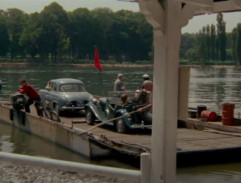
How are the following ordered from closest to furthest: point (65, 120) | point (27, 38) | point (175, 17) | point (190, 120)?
point (175, 17) → point (190, 120) → point (65, 120) → point (27, 38)

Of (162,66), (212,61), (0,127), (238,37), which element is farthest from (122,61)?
(162,66)

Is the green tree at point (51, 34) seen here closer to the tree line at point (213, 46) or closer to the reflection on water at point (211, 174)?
the tree line at point (213, 46)

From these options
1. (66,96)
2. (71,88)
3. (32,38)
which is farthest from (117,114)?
(32,38)

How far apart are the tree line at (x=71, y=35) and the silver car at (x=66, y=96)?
12022cm

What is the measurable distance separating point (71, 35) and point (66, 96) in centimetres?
13513

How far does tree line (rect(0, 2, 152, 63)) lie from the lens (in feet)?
464

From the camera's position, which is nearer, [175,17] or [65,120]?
[175,17]

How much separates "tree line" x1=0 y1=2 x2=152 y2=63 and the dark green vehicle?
408 ft

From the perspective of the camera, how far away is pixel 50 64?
132500 millimetres

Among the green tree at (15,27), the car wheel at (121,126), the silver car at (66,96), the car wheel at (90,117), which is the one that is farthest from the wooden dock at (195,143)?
the green tree at (15,27)

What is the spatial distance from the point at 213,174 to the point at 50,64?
12226 centimetres

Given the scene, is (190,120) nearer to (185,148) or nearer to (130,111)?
(130,111)

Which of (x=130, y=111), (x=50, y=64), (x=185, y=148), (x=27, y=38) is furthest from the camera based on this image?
(x=27, y=38)

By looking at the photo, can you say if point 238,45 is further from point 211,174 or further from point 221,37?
point 211,174
